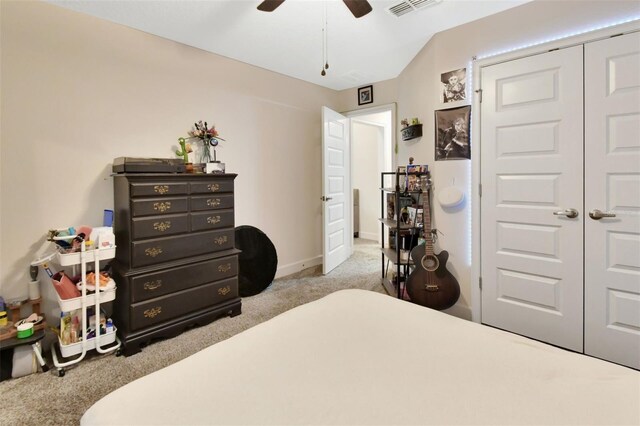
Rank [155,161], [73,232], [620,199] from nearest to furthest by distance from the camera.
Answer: [620,199]
[73,232]
[155,161]

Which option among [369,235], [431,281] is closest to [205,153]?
[431,281]

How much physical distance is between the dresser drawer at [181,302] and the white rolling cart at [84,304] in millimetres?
198

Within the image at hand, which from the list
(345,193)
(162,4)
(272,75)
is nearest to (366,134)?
(345,193)

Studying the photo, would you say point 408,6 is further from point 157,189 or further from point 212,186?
point 157,189

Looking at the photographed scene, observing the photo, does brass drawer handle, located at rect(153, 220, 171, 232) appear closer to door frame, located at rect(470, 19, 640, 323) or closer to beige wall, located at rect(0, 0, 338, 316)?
beige wall, located at rect(0, 0, 338, 316)

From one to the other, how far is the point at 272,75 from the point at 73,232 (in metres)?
2.63

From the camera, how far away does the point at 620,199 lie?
2.05 m

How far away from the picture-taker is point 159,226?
2.36m

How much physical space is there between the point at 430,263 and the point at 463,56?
1.81m

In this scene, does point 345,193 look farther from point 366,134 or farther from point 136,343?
point 136,343

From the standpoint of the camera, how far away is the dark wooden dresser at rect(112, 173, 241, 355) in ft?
7.38

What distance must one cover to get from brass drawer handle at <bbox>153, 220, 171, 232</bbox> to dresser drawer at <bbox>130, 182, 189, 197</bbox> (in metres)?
0.22

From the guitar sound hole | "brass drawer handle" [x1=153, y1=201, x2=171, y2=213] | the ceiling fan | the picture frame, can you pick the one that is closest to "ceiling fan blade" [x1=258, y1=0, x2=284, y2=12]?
the ceiling fan

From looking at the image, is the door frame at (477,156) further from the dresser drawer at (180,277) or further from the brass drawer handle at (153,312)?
the brass drawer handle at (153,312)
